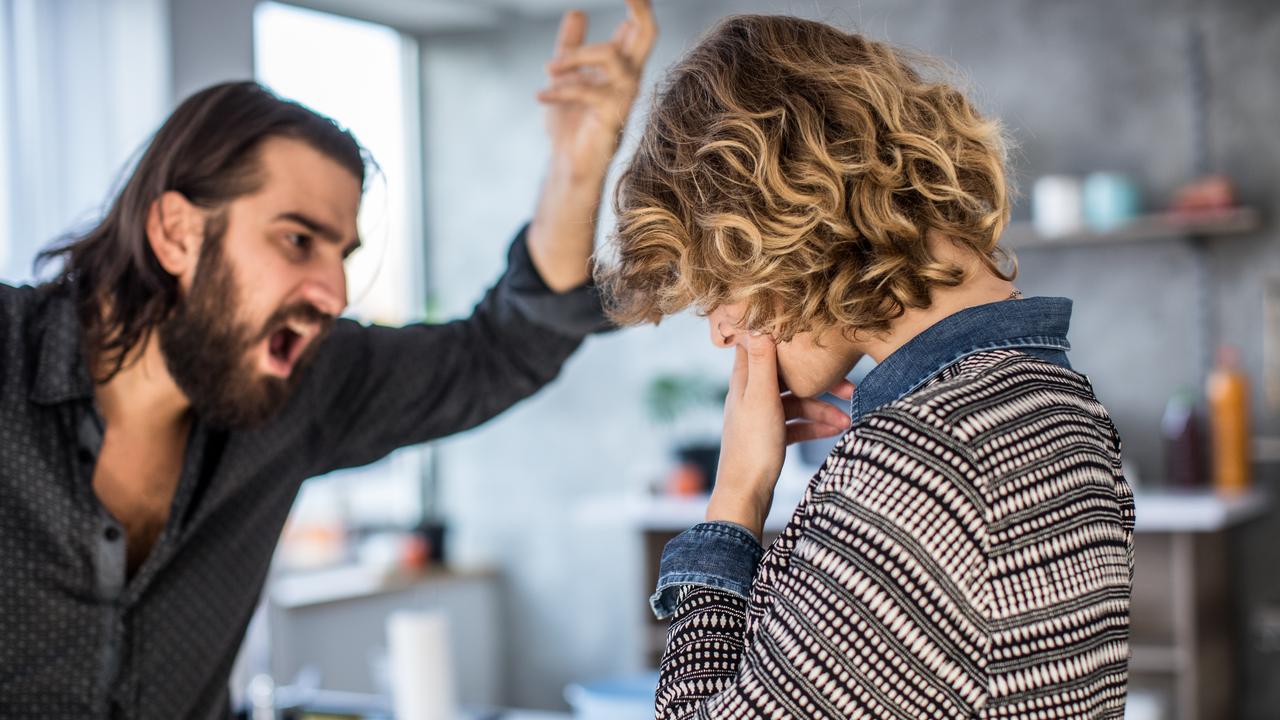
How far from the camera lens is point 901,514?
2.32 feet

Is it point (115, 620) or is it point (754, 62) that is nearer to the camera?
point (754, 62)

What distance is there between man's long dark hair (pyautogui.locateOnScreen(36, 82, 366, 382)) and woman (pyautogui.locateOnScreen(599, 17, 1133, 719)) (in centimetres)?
65

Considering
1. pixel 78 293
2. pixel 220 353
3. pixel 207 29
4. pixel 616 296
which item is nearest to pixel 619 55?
pixel 616 296

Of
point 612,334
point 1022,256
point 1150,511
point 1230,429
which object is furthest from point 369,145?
point 1230,429

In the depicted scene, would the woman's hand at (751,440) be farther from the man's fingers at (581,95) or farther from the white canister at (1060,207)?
the white canister at (1060,207)

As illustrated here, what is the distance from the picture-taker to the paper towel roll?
5.75 feet

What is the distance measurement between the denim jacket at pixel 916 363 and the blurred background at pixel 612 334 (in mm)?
1083

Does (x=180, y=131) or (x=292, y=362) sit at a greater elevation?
(x=180, y=131)

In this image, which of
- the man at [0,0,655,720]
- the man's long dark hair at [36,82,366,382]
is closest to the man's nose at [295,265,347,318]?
the man at [0,0,655,720]

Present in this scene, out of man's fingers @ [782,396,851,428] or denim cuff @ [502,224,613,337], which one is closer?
man's fingers @ [782,396,851,428]

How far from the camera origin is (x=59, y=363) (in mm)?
1295

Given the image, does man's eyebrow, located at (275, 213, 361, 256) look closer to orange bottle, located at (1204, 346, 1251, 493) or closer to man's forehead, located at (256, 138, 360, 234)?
man's forehead, located at (256, 138, 360, 234)

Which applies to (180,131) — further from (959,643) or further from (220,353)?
(959,643)

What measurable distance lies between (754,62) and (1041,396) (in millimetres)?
317
